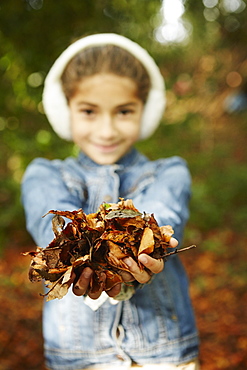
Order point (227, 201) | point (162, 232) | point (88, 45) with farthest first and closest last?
point (227, 201)
point (88, 45)
point (162, 232)

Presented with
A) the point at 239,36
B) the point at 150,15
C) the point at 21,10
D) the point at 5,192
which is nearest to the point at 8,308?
the point at 5,192

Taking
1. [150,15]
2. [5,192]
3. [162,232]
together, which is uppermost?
[150,15]

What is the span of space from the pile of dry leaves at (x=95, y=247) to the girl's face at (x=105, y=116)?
0.56 metres

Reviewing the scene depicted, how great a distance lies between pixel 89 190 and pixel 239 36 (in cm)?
764

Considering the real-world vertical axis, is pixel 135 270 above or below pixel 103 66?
below

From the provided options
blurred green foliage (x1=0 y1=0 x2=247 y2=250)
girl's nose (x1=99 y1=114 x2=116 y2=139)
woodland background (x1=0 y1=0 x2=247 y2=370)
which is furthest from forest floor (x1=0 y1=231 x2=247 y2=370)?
girl's nose (x1=99 y1=114 x2=116 y2=139)

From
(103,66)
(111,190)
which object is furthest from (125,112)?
(111,190)

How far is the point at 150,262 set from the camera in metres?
0.99

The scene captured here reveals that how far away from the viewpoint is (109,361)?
1372 millimetres

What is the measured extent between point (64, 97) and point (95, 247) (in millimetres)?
838

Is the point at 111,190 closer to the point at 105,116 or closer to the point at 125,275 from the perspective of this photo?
the point at 105,116

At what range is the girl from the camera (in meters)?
1.38

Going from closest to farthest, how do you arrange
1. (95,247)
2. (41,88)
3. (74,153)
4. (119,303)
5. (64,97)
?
(95,247), (119,303), (64,97), (41,88), (74,153)

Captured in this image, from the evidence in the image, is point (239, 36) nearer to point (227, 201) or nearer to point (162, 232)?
point (227, 201)
